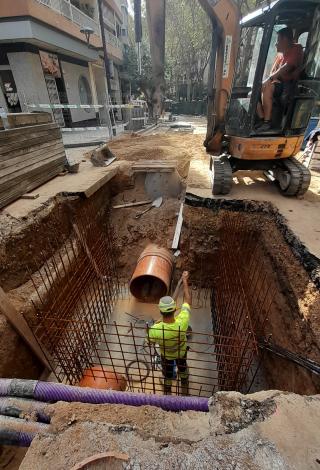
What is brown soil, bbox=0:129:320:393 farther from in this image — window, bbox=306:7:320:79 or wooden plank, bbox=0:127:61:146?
window, bbox=306:7:320:79

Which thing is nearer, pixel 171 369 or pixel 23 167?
pixel 171 369

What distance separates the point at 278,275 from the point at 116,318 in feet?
10.1

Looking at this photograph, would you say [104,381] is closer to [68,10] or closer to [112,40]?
[68,10]

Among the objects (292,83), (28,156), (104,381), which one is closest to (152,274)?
(104,381)

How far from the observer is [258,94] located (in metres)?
4.30

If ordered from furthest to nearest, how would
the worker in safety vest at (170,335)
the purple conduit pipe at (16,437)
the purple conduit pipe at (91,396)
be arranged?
the worker in safety vest at (170,335) < the purple conduit pipe at (91,396) < the purple conduit pipe at (16,437)

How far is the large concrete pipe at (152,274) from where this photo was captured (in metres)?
4.67

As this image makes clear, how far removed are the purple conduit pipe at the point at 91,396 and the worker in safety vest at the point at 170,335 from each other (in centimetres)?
84

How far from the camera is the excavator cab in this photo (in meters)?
3.91

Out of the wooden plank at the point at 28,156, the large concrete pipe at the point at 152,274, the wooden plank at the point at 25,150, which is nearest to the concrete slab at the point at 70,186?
the wooden plank at the point at 28,156

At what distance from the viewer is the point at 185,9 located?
22.1 m

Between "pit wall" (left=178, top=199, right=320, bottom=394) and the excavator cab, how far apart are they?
28.2 inches

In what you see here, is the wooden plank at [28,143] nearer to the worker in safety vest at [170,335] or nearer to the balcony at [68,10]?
the worker in safety vest at [170,335]

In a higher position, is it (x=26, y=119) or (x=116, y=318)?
(x=26, y=119)
